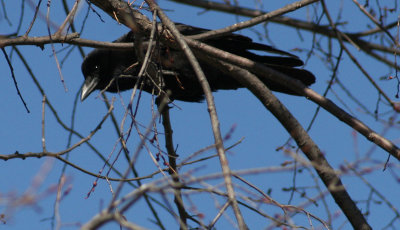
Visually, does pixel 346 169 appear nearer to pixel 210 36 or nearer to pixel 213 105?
pixel 213 105

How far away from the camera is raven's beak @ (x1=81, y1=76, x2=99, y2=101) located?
5598mm

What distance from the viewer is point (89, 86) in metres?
5.61

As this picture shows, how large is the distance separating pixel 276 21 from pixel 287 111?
8.52ft

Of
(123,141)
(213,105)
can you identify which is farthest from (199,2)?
(213,105)

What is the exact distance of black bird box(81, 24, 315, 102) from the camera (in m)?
4.63

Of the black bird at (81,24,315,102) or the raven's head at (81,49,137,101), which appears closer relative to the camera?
the black bird at (81,24,315,102)

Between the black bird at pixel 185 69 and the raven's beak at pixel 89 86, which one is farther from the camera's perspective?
the raven's beak at pixel 89 86

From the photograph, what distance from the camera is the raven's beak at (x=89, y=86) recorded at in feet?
18.4

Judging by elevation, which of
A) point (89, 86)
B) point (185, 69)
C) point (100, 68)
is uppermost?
point (100, 68)

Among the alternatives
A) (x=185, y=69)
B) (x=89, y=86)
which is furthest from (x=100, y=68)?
(x=185, y=69)

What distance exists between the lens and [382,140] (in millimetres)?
2803

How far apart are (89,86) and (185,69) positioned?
4.30 ft

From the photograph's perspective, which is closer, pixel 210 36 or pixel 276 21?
pixel 210 36

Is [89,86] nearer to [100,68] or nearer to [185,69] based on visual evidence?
[100,68]
